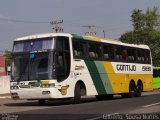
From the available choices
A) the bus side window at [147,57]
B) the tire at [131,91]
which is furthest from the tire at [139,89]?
the bus side window at [147,57]

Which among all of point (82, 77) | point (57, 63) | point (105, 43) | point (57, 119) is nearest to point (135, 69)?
point (105, 43)

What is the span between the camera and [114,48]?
30234mm

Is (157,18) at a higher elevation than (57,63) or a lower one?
higher

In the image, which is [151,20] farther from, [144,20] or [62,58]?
[62,58]

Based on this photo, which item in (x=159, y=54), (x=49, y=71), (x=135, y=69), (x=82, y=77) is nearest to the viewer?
(x=49, y=71)

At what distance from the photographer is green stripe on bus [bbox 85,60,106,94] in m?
26.8

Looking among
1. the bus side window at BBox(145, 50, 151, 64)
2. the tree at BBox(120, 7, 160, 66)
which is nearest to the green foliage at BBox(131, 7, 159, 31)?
the tree at BBox(120, 7, 160, 66)

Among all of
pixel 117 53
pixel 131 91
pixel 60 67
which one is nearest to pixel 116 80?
pixel 117 53

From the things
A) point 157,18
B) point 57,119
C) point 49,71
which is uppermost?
point 157,18

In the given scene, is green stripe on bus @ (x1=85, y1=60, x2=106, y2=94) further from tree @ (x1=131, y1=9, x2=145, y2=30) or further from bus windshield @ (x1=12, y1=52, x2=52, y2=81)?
tree @ (x1=131, y1=9, x2=145, y2=30)

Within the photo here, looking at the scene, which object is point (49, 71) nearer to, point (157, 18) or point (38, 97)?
point (38, 97)

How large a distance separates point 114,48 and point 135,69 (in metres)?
3.25

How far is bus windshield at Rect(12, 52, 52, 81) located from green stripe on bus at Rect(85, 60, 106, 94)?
3.22 m

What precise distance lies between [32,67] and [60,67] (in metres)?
1.37
